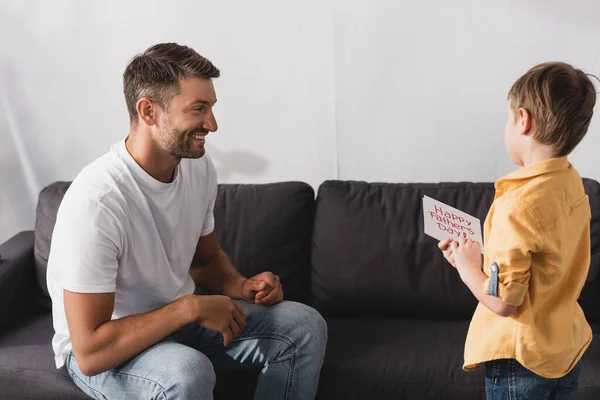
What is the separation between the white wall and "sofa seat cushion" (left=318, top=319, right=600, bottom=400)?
0.73m

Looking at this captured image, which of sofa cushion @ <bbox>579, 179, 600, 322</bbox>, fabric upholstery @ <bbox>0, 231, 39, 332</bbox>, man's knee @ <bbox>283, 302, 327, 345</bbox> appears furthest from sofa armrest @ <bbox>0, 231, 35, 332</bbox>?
sofa cushion @ <bbox>579, 179, 600, 322</bbox>

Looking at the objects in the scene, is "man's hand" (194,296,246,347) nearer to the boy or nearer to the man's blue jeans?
the man's blue jeans

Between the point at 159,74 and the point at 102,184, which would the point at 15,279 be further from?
the point at 159,74

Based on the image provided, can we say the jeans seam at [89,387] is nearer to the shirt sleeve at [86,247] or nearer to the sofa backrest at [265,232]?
the shirt sleeve at [86,247]

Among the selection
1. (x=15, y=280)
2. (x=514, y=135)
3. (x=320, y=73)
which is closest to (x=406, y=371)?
(x=514, y=135)

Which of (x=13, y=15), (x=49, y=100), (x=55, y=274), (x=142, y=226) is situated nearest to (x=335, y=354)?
(x=142, y=226)

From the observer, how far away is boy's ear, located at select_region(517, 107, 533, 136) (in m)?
1.43

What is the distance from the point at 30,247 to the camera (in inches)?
92.0

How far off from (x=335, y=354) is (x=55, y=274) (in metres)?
0.74

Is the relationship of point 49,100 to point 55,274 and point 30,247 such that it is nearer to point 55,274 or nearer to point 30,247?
point 30,247

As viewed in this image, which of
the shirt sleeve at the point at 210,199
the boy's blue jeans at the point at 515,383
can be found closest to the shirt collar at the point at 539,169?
the boy's blue jeans at the point at 515,383

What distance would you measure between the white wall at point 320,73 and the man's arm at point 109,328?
3.21 feet

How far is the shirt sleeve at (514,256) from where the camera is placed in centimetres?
140

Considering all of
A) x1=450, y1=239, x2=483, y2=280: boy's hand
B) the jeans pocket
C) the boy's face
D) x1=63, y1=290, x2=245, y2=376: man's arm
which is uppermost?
the boy's face
